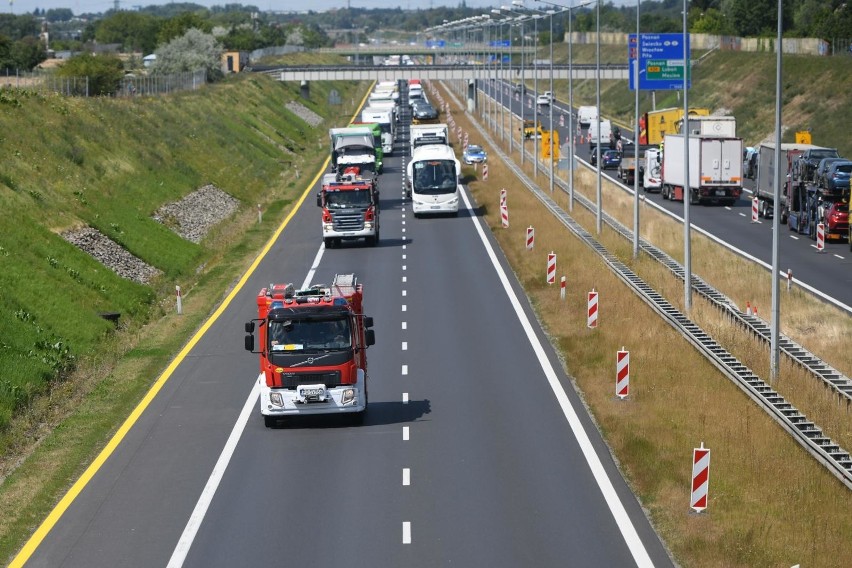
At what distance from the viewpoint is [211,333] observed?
39375mm

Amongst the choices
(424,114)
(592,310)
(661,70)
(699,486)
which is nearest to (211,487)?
(699,486)

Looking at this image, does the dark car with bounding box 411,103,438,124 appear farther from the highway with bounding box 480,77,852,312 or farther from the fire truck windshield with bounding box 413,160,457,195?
the fire truck windshield with bounding box 413,160,457,195

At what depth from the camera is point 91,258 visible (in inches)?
1934

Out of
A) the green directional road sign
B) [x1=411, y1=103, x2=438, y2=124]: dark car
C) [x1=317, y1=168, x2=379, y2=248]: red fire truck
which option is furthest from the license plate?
[x1=411, y1=103, x2=438, y2=124]: dark car

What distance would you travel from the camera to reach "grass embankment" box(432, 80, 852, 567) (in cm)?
2042

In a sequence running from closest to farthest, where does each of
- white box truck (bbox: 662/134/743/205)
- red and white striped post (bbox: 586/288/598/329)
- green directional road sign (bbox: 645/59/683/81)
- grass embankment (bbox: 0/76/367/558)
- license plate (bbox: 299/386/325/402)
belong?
license plate (bbox: 299/386/325/402) → grass embankment (bbox: 0/76/367/558) → red and white striped post (bbox: 586/288/598/329) → white box truck (bbox: 662/134/743/205) → green directional road sign (bbox: 645/59/683/81)

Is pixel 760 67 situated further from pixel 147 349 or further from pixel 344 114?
pixel 147 349

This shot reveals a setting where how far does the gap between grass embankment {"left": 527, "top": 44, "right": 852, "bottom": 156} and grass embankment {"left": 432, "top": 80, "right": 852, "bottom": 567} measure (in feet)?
176

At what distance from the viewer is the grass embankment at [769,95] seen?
106 meters

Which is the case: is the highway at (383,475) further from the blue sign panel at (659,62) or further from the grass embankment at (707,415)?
the blue sign panel at (659,62)

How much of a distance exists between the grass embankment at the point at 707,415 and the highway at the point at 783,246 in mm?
2086

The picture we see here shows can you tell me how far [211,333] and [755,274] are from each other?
19.6 metres

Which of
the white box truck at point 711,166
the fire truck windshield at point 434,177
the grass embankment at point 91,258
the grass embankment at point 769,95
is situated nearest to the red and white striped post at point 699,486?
the grass embankment at point 91,258

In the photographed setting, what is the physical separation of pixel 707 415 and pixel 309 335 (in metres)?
8.05
